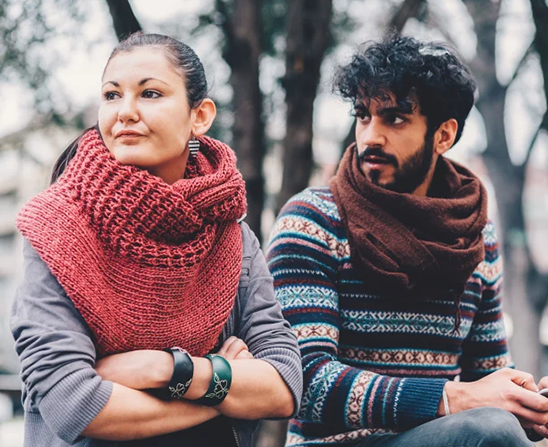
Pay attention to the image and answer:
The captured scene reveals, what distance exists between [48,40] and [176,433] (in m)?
3.30

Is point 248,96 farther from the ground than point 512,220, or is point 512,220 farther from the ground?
point 248,96

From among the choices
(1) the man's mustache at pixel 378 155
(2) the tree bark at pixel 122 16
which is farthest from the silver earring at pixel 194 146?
(2) the tree bark at pixel 122 16

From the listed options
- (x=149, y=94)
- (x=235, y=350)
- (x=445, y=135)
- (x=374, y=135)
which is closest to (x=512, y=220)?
(x=445, y=135)

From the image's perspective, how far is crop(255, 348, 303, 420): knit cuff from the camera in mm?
2018

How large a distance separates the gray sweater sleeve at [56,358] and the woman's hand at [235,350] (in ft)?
1.28

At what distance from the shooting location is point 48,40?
4520 millimetres

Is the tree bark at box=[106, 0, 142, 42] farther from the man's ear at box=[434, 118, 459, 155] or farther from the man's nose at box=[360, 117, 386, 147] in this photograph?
the man's ear at box=[434, 118, 459, 155]

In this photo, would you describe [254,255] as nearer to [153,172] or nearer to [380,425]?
[153,172]

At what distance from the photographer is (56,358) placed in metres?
1.71

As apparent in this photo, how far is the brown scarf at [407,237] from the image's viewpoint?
254 cm

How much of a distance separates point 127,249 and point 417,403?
101 centimetres

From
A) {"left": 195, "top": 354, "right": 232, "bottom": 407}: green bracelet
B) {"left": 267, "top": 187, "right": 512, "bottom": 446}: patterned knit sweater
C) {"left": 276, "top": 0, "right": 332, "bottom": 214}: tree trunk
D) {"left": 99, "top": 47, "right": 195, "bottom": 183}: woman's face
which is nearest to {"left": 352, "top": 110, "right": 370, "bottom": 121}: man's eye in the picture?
{"left": 267, "top": 187, "right": 512, "bottom": 446}: patterned knit sweater

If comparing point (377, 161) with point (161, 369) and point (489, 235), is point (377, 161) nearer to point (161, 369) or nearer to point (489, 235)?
point (489, 235)

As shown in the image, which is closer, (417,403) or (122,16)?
(417,403)
